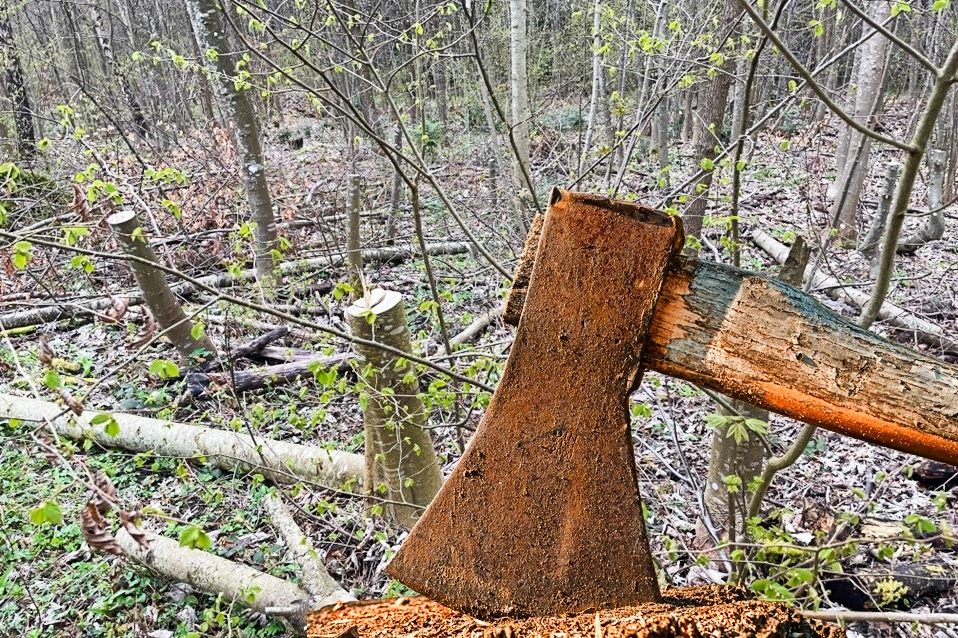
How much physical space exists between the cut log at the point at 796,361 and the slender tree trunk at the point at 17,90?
37.7 ft

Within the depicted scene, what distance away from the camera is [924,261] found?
6.89 m

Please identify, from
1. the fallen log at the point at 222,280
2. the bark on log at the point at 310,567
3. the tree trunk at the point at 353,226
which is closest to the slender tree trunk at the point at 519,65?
the fallen log at the point at 222,280

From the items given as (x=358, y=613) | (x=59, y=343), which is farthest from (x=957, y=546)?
(x=59, y=343)

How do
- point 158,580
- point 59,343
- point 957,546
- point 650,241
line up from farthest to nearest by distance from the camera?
point 59,343
point 158,580
point 957,546
point 650,241

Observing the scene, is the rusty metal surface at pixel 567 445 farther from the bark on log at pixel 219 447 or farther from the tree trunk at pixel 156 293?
the tree trunk at pixel 156 293

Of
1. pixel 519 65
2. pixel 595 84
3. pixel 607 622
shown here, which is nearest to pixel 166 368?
pixel 607 622

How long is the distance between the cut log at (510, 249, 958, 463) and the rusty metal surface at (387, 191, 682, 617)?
0.07 meters

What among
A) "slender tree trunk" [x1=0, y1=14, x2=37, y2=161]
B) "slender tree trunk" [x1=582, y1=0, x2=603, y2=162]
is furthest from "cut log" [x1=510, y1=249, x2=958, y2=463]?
"slender tree trunk" [x1=0, y1=14, x2=37, y2=161]

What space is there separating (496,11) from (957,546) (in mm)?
11847

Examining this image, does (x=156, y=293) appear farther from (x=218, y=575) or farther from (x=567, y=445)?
(x=567, y=445)

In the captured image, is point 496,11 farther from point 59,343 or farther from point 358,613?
point 358,613

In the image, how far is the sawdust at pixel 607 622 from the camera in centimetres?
95

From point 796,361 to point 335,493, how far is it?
3.37 metres

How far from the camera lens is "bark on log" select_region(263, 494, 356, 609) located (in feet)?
10.2
